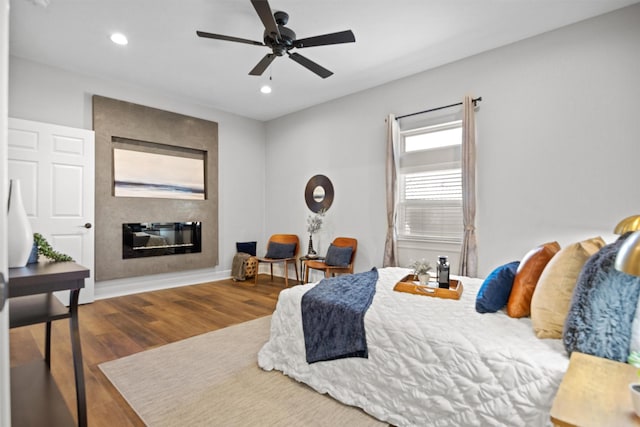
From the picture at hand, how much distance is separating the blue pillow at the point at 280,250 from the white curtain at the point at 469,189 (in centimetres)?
271

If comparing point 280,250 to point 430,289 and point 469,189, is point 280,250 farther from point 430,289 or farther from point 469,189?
point 430,289

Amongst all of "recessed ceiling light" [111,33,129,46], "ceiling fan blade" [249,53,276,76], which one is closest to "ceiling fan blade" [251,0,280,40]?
"ceiling fan blade" [249,53,276,76]

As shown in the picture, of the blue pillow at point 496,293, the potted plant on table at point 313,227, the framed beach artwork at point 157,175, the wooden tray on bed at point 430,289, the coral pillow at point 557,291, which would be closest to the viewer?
the coral pillow at point 557,291

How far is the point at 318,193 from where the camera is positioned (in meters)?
5.35

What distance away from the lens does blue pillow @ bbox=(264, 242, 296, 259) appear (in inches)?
209

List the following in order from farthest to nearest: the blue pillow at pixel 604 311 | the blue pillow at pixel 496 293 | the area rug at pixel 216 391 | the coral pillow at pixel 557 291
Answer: the blue pillow at pixel 496 293
the area rug at pixel 216 391
the coral pillow at pixel 557 291
the blue pillow at pixel 604 311

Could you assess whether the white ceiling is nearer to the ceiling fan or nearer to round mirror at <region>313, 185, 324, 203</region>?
the ceiling fan

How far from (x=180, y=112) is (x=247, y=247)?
2516 mm

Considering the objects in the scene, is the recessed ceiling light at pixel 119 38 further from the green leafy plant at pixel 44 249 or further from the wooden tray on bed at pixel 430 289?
the wooden tray on bed at pixel 430 289

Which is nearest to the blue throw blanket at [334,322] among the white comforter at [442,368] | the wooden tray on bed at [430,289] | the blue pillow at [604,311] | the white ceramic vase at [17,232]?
the white comforter at [442,368]

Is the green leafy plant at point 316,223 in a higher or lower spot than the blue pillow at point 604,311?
higher

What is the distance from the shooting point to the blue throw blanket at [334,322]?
198 cm

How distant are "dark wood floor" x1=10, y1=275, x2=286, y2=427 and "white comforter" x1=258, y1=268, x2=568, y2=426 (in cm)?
120

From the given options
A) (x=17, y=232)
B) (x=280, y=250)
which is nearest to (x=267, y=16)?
(x=17, y=232)
